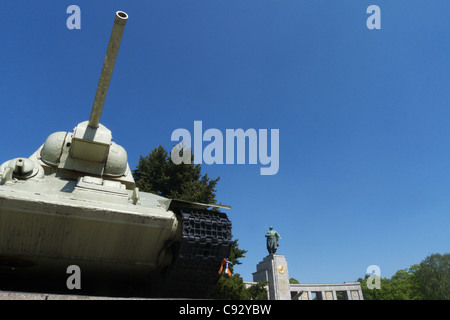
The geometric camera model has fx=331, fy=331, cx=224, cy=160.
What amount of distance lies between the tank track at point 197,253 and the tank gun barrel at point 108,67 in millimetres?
2504

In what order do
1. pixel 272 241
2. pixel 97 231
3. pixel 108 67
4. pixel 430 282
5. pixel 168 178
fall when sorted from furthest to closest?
pixel 430 282 < pixel 272 241 < pixel 168 178 < pixel 108 67 < pixel 97 231

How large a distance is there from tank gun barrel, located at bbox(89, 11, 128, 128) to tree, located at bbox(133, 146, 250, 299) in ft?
36.5

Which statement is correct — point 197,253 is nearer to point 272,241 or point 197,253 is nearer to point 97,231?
point 97,231

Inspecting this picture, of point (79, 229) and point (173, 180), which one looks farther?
point (173, 180)

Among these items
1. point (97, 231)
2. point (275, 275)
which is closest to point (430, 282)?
point (275, 275)

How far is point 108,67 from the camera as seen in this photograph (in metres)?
5.70

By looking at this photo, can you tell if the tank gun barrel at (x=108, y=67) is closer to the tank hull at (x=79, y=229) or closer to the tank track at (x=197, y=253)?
the tank hull at (x=79, y=229)

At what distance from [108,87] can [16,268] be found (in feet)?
11.2

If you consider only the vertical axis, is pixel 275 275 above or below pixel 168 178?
below

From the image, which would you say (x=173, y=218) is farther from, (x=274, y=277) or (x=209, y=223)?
(x=274, y=277)

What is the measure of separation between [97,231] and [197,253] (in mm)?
1596

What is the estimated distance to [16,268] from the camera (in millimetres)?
5453
